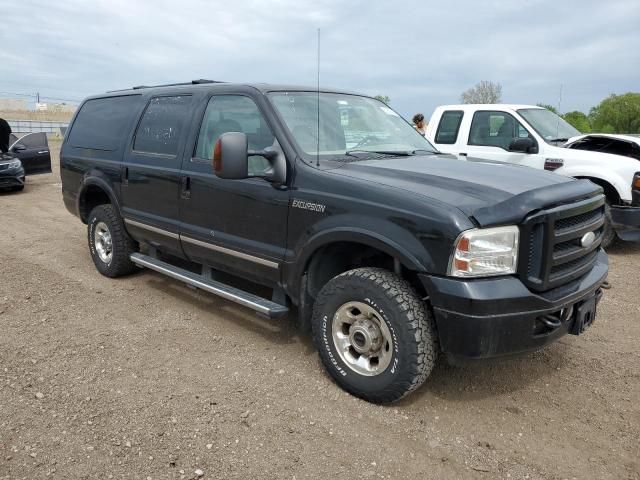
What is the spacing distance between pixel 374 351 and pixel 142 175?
2.76m

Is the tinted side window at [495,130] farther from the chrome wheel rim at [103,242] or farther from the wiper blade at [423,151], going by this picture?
the chrome wheel rim at [103,242]

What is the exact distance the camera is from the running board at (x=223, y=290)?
12.0 ft

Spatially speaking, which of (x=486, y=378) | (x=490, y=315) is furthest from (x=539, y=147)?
(x=490, y=315)

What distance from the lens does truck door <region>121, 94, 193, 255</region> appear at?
443 centimetres

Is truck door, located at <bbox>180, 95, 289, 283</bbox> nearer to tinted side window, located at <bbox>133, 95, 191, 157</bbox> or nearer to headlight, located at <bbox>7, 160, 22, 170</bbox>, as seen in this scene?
tinted side window, located at <bbox>133, 95, 191, 157</bbox>

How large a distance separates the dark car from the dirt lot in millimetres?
8160

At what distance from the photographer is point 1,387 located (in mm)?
3340

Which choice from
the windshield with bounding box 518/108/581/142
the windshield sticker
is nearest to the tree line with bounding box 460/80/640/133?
the windshield with bounding box 518/108/581/142

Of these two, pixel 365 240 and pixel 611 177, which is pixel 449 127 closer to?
pixel 611 177

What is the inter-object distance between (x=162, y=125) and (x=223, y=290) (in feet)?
5.39

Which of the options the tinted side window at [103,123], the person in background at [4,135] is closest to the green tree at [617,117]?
the tinted side window at [103,123]

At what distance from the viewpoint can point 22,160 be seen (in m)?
12.4

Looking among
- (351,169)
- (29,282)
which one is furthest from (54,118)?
(351,169)

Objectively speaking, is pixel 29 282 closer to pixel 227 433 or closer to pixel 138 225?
pixel 138 225
